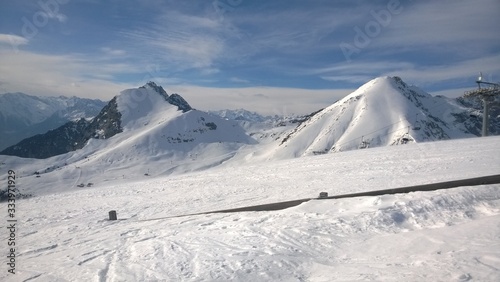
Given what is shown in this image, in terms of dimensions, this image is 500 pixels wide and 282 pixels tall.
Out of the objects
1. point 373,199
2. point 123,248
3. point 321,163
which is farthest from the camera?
point 321,163

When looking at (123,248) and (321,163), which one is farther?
(321,163)

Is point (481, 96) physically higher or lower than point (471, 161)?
higher

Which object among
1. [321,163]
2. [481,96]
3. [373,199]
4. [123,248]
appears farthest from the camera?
[481,96]

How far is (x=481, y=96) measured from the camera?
42906 millimetres

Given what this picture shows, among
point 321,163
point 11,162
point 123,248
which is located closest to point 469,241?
point 123,248

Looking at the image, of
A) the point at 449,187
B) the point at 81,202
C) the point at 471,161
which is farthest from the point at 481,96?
the point at 81,202

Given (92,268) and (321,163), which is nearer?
(92,268)

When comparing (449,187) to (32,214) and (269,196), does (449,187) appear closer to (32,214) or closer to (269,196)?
(269,196)

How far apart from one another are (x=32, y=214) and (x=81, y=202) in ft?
11.0

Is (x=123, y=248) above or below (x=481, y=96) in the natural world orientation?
below

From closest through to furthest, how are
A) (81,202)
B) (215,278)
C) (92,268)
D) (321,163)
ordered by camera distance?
(215,278)
(92,268)
(81,202)
(321,163)

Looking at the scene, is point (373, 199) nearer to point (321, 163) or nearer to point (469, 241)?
point (469, 241)

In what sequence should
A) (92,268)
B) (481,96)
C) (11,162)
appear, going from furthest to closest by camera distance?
(11,162)
(481,96)
(92,268)

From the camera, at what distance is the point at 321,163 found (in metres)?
26.3
